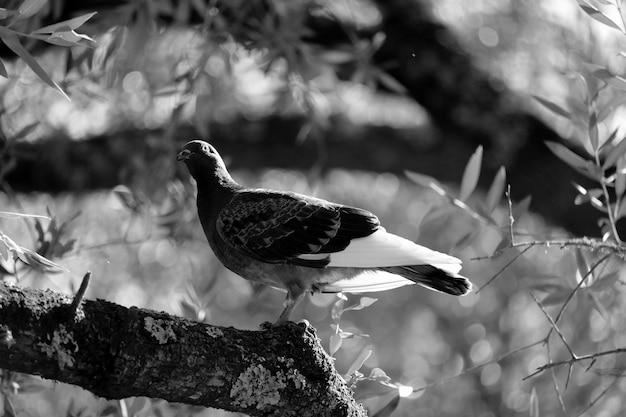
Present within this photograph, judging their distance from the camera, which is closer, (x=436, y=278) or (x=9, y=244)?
(x=9, y=244)

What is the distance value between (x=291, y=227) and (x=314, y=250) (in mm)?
148

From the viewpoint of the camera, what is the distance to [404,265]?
2977mm

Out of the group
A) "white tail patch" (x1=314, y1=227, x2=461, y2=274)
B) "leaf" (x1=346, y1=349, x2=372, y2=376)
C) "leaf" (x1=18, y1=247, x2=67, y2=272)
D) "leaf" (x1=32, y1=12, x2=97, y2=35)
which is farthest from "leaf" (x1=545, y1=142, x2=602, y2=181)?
→ "leaf" (x1=18, y1=247, x2=67, y2=272)

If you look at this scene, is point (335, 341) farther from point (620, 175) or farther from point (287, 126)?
point (287, 126)

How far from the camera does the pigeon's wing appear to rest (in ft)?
9.94

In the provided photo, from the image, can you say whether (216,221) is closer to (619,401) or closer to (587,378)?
(619,401)

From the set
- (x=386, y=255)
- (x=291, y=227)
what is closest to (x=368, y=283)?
(x=386, y=255)

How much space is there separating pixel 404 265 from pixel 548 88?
2.98 m

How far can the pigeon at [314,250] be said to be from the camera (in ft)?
9.68

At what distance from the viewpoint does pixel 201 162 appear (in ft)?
11.3

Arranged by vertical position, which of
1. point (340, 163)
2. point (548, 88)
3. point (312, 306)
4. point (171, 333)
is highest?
point (171, 333)

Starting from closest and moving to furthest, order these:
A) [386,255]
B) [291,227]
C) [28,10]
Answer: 1. [28,10]
2. [386,255]
3. [291,227]

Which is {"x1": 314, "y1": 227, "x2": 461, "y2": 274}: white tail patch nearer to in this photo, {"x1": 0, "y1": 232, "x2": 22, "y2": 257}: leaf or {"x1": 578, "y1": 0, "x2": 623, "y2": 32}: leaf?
{"x1": 578, "y1": 0, "x2": 623, "y2": 32}: leaf

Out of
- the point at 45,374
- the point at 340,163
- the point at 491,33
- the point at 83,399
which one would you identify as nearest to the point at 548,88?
the point at 491,33
